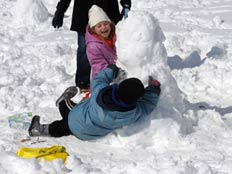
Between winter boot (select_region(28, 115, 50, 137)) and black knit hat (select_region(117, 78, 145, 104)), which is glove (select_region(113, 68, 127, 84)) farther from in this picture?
winter boot (select_region(28, 115, 50, 137))

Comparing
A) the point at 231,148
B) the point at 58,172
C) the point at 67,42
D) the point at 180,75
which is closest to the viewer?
the point at 58,172

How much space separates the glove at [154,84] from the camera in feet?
15.7

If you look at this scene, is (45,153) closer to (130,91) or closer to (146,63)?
(130,91)

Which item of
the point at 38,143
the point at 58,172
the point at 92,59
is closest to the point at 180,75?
the point at 92,59

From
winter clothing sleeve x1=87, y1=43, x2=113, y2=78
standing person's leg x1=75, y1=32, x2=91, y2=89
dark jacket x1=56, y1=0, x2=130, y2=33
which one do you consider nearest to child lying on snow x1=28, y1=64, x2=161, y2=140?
winter clothing sleeve x1=87, y1=43, x2=113, y2=78

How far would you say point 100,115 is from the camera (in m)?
4.59

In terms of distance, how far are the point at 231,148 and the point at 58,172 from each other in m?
1.53

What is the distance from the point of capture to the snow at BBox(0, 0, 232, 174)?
14.4 feet

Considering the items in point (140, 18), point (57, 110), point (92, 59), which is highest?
point (140, 18)

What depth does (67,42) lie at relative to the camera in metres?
7.97

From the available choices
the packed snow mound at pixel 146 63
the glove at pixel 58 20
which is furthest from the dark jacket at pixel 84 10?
the packed snow mound at pixel 146 63

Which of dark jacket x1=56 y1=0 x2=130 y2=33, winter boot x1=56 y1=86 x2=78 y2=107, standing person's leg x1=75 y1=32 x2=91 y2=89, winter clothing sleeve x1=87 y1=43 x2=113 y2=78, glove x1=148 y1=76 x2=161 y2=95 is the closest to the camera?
glove x1=148 y1=76 x2=161 y2=95

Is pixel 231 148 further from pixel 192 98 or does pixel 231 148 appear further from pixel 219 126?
pixel 192 98

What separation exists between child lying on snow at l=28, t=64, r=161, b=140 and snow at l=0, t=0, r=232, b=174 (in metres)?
0.10
